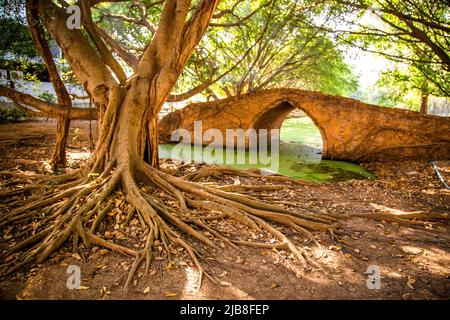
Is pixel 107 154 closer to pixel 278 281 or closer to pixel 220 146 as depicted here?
pixel 278 281

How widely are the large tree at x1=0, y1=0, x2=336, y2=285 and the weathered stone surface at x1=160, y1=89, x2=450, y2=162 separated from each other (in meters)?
7.32

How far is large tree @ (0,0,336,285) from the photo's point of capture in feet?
12.4

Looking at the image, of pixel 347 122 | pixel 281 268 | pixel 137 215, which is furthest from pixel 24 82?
pixel 281 268

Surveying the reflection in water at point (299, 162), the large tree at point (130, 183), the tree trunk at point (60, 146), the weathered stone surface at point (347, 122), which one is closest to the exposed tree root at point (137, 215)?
the large tree at point (130, 183)

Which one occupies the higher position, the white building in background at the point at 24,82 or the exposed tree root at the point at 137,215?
the white building in background at the point at 24,82

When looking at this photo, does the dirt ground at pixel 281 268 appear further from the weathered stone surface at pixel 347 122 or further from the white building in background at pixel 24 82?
the white building in background at pixel 24 82

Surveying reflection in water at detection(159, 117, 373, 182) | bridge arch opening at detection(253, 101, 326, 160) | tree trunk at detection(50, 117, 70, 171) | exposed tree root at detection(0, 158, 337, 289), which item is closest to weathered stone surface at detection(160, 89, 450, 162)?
bridge arch opening at detection(253, 101, 326, 160)

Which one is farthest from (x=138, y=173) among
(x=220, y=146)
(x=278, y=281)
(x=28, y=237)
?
(x=220, y=146)

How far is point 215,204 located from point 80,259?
2064 millimetres

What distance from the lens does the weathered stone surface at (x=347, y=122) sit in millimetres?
10398

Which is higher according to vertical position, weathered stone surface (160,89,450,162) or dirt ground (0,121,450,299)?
weathered stone surface (160,89,450,162)

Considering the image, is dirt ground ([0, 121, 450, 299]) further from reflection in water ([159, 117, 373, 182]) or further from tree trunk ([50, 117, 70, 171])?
reflection in water ([159, 117, 373, 182])

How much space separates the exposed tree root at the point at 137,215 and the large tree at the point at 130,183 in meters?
0.01
